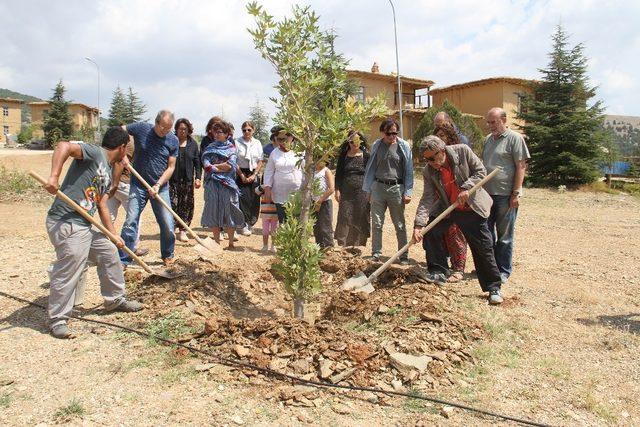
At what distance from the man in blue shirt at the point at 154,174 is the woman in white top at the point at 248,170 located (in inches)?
73.2

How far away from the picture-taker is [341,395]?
10.5 ft

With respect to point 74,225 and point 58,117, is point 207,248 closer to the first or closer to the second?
point 74,225

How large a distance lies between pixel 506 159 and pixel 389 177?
1.40 m

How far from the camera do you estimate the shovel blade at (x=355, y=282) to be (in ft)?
16.6

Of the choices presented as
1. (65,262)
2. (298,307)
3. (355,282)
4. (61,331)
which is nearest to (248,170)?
(355,282)

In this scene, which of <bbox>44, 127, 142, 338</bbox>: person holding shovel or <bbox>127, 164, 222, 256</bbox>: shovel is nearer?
<bbox>44, 127, 142, 338</bbox>: person holding shovel

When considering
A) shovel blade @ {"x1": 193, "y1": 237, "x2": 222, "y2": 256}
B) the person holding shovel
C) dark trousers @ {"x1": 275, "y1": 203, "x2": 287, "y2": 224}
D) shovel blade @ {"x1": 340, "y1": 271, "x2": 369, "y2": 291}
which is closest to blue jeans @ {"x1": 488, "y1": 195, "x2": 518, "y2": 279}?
shovel blade @ {"x1": 340, "y1": 271, "x2": 369, "y2": 291}

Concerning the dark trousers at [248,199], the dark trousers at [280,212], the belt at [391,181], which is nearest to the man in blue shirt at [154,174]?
the dark trousers at [280,212]

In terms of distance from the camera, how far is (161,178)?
5707 mm

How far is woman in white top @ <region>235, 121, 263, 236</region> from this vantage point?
25.2ft

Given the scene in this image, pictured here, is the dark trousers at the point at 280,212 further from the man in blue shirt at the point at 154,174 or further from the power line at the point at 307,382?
the power line at the point at 307,382

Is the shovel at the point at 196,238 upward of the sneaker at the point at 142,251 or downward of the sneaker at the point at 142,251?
upward

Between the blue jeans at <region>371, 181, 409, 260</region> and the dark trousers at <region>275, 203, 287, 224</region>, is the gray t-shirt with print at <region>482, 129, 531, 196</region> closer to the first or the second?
the blue jeans at <region>371, 181, 409, 260</region>

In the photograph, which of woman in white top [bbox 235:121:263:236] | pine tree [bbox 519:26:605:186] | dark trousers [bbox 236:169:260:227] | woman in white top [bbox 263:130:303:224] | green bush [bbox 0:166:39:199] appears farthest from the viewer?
pine tree [bbox 519:26:605:186]
